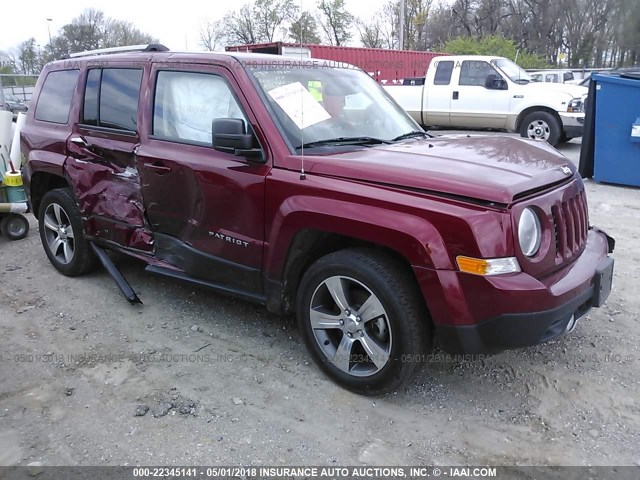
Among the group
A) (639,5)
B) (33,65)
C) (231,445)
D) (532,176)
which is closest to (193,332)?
(231,445)

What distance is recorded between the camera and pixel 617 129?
8.39 metres

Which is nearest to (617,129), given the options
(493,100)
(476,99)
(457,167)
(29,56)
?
(493,100)

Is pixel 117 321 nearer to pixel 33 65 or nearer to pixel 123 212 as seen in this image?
pixel 123 212

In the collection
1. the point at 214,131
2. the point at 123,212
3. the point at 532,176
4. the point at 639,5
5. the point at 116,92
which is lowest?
the point at 123,212

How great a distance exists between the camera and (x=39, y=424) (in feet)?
10.0

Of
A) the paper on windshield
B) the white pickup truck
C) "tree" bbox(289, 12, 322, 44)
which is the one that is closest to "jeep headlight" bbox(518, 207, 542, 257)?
the paper on windshield

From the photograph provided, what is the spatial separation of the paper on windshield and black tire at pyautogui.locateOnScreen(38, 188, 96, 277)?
2332mm

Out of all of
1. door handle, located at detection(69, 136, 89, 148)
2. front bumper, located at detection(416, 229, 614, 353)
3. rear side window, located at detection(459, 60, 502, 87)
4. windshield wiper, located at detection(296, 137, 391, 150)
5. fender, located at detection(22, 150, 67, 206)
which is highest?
rear side window, located at detection(459, 60, 502, 87)

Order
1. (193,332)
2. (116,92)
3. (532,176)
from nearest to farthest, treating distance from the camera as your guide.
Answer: (532,176)
(193,332)
(116,92)

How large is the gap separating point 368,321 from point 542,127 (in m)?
10.1

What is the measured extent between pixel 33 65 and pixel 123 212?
37.4 m

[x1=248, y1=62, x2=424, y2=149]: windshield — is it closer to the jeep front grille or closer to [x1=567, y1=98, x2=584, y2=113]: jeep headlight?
the jeep front grille

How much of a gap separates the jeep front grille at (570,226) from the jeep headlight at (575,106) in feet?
29.1

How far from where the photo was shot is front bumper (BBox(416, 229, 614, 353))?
2646 millimetres
